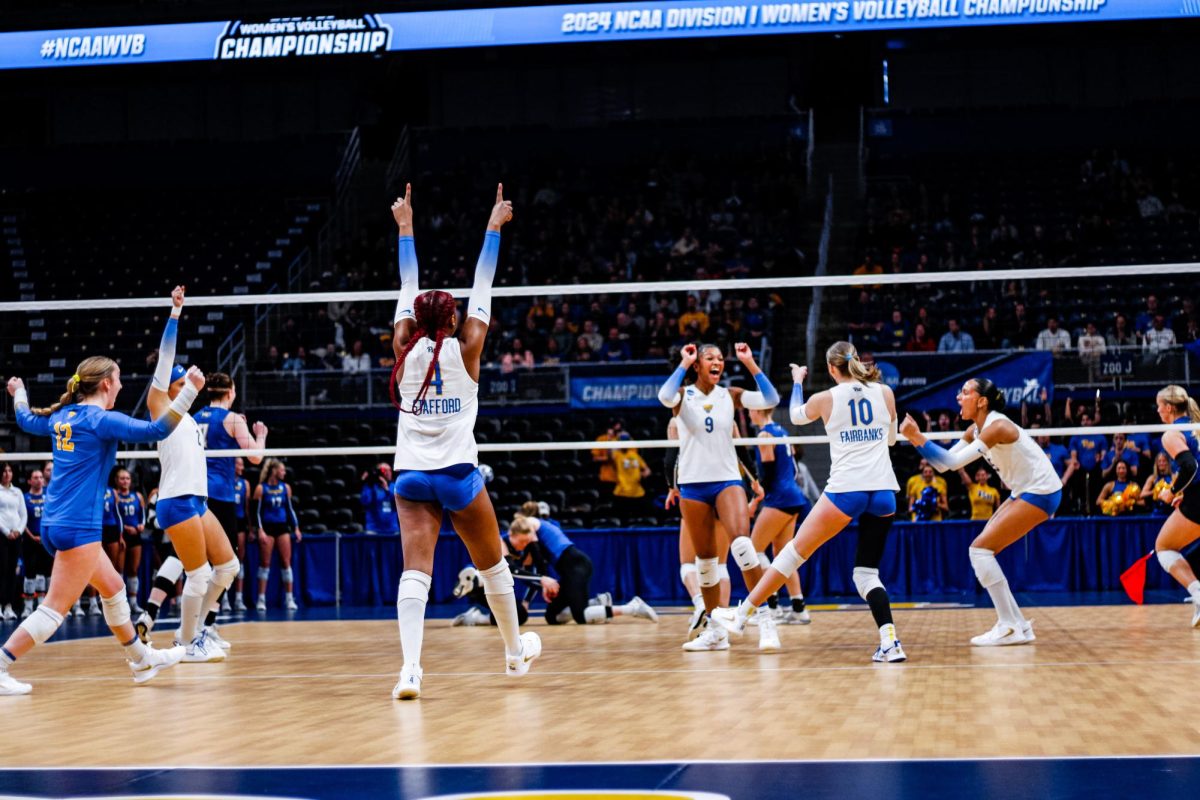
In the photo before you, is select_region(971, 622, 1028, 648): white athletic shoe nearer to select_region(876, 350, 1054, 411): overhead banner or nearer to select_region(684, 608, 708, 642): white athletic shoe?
select_region(684, 608, 708, 642): white athletic shoe

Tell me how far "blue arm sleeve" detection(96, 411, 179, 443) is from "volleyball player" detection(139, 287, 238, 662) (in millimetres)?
1582

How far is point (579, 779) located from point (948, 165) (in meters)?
25.5

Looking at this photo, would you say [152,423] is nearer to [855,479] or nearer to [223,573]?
[223,573]

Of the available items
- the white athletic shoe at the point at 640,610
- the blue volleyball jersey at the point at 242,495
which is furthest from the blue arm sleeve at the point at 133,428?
the blue volleyball jersey at the point at 242,495

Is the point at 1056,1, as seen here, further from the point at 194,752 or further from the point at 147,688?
the point at 194,752

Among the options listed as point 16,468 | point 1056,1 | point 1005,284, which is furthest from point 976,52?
point 16,468

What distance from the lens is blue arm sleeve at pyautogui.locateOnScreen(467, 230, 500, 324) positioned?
21.9ft

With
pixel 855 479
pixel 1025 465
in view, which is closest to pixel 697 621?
pixel 855 479

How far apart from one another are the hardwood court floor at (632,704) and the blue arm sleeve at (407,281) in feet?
6.14

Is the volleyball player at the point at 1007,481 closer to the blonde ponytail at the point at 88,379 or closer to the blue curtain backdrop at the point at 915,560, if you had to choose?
the blonde ponytail at the point at 88,379

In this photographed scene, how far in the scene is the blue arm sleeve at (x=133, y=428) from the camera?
7.05m

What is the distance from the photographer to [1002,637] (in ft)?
29.8

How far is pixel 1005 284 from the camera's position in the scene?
57.2ft

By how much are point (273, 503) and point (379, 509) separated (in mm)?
1706
